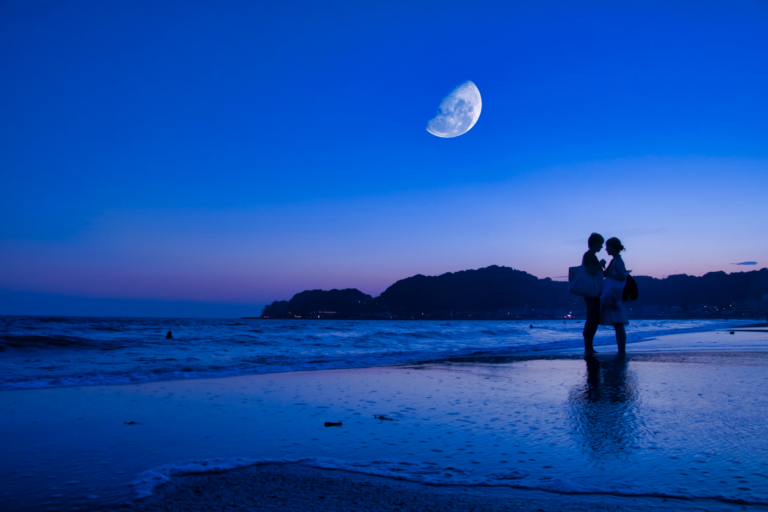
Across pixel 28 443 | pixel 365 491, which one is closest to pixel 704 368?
pixel 365 491

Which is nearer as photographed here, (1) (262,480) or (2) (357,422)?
(1) (262,480)

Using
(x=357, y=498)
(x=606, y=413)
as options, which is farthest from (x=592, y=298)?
(x=357, y=498)

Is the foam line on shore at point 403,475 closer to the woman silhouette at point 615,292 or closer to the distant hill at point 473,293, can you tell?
the woman silhouette at point 615,292

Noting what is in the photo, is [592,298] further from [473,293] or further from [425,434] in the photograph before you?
[473,293]

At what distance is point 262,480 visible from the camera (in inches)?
71.8

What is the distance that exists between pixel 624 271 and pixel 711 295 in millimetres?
137908

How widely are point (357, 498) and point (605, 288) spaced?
6620mm

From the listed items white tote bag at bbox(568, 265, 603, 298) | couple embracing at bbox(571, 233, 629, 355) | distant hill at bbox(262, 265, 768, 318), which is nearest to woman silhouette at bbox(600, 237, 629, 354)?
couple embracing at bbox(571, 233, 629, 355)

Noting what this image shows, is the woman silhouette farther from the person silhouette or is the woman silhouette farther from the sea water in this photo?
the sea water

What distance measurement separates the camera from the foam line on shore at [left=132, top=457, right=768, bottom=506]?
1.60 meters

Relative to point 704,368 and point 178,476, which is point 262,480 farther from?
point 704,368

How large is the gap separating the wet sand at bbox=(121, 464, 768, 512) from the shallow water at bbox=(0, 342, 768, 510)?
0.32 ft

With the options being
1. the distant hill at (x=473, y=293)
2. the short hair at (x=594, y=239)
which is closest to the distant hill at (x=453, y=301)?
the distant hill at (x=473, y=293)

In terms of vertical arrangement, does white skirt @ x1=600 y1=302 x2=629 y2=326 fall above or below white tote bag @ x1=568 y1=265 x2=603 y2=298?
below
